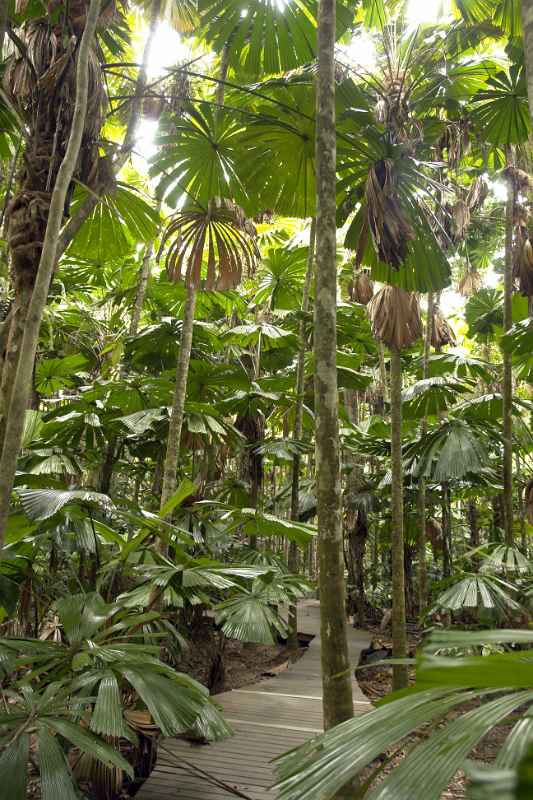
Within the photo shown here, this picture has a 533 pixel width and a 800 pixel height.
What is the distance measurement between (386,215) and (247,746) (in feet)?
12.3

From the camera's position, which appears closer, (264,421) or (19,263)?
(19,263)

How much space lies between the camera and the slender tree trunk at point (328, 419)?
258cm

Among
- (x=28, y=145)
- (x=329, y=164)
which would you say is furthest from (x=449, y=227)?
(x=28, y=145)

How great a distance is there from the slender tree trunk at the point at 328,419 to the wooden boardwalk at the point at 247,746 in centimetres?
62

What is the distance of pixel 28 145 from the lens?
10.6 ft

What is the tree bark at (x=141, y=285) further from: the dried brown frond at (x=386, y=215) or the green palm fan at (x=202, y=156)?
the dried brown frond at (x=386, y=215)

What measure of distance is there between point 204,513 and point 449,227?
4586mm

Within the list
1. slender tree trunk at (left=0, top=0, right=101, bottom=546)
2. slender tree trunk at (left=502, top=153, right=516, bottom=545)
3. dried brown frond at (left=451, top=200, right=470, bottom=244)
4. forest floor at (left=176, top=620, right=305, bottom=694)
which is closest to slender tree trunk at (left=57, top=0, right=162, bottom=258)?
slender tree trunk at (left=0, top=0, right=101, bottom=546)

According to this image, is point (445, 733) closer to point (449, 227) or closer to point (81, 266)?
point (449, 227)

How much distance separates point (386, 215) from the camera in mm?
3500

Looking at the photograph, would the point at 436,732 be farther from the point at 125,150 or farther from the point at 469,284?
the point at 469,284

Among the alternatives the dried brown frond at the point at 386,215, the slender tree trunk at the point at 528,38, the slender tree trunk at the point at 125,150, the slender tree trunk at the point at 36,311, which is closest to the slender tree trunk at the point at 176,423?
the slender tree trunk at the point at 125,150

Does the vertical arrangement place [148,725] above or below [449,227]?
below

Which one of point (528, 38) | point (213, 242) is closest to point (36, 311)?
point (528, 38)
